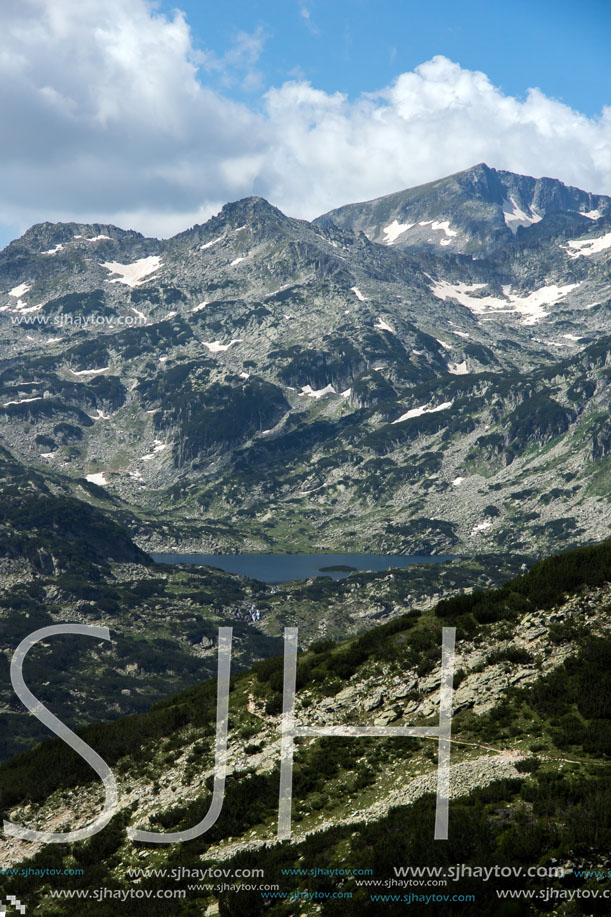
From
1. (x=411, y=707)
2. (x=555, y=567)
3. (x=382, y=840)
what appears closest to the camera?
(x=382, y=840)

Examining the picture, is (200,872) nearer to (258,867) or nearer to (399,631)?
(258,867)

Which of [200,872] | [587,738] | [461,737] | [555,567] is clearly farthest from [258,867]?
[555,567]

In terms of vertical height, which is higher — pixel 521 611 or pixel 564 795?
pixel 521 611

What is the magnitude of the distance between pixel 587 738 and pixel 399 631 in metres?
20.3

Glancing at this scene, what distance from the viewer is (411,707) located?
146 feet

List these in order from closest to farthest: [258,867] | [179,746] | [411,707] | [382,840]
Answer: [382,840]
[258,867]
[411,707]
[179,746]

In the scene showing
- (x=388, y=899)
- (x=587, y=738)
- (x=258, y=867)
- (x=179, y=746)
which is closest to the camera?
(x=388, y=899)

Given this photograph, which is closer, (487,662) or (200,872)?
(200,872)

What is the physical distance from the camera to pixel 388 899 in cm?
2680

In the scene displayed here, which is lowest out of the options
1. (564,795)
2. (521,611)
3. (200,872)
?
(200,872)

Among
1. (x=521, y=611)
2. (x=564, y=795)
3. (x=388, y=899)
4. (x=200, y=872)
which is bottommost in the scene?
(x=200, y=872)

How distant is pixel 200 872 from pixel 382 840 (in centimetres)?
911

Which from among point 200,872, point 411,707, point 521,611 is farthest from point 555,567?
point 200,872

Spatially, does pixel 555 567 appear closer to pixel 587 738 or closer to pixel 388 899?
pixel 587 738
